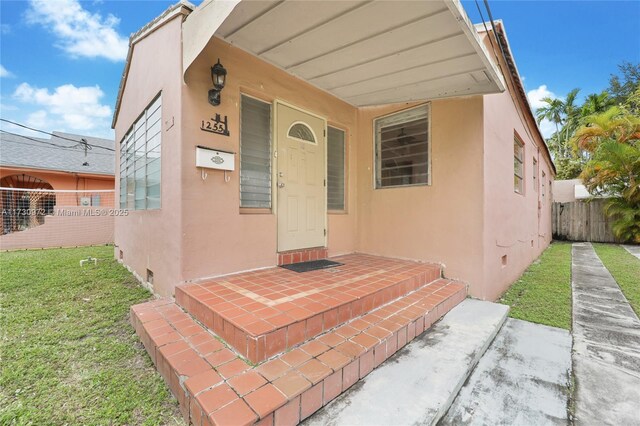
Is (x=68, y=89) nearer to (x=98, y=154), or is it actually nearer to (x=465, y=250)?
(x=98, y=154)

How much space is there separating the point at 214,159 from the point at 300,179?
4.59 ft

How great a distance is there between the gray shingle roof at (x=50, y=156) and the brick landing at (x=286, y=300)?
1263 cm

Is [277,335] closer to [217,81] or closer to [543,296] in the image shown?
[217,81]

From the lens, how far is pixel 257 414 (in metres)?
1.35

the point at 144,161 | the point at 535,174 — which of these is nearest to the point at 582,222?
the point at 535,174

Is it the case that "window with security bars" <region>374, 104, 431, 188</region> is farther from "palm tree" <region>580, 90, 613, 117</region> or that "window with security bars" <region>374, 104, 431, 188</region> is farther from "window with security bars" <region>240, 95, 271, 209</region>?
"palm tree" <region>580, 90, 613, 117</region>

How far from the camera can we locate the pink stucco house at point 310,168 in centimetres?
241

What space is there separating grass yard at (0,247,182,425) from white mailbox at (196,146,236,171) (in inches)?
76.2

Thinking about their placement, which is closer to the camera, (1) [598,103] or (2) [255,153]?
(2) [255,153]

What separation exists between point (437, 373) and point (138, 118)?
18.7 feet

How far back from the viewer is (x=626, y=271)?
575cm

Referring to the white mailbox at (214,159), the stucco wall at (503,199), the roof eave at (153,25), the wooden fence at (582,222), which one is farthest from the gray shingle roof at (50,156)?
the wooden fence at (582,222)

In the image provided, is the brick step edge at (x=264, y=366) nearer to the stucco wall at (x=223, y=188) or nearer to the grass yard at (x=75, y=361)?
the grass yard at (x=75, y=361)

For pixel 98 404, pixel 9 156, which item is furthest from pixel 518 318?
pixel 9 156
